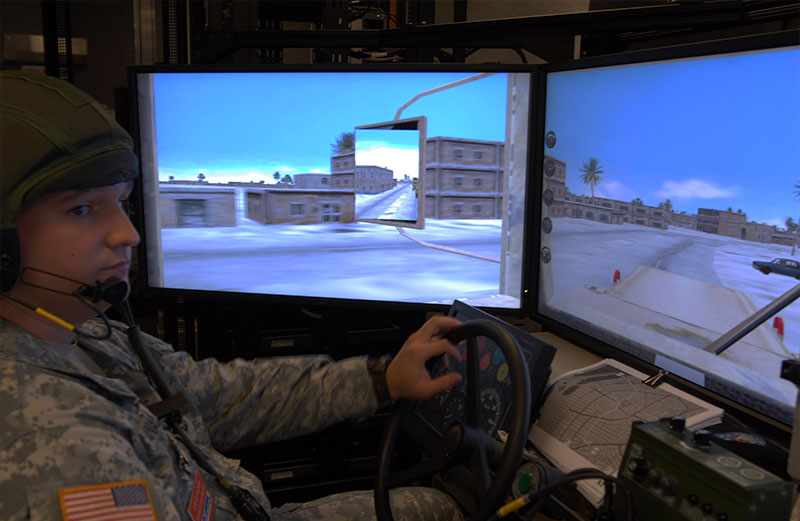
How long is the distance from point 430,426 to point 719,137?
841 mm

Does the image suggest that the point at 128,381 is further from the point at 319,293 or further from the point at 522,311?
the point at 522,311

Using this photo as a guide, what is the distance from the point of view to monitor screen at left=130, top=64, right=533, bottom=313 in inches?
65.1

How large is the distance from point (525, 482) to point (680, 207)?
2.02 ft

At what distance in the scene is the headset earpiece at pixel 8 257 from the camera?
0.81 metres

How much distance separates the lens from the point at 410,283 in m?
1.79

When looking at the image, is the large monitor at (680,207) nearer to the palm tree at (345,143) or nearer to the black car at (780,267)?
the black car at (780,267)

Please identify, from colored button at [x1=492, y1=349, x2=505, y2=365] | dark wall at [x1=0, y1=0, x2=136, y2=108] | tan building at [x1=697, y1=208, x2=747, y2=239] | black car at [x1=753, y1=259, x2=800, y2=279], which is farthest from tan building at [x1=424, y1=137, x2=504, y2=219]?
dark wall at [x1=0, y1=0, x2=136, y2=108]

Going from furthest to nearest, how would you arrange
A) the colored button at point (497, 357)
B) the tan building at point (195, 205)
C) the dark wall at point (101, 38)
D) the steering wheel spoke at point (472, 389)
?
1. the dark wall at point (101, 38)
2. the tan building at point (195, 205)
3. the colored button at point (497, 357)
4. the steering wheel spoke at point (472, 389)

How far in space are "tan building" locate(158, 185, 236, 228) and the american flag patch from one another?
47.6 inches

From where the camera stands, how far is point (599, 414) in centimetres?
121

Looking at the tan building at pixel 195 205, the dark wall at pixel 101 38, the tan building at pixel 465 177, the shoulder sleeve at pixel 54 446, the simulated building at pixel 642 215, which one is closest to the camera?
the shoulder sleeve at pixel 54 446

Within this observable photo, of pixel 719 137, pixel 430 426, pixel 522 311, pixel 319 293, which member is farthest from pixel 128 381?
pixel 719 137

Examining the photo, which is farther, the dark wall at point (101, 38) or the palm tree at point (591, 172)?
the dark wall at point (101, 38)

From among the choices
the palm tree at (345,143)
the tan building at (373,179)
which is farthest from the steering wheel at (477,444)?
the palm tree at (345,143)
